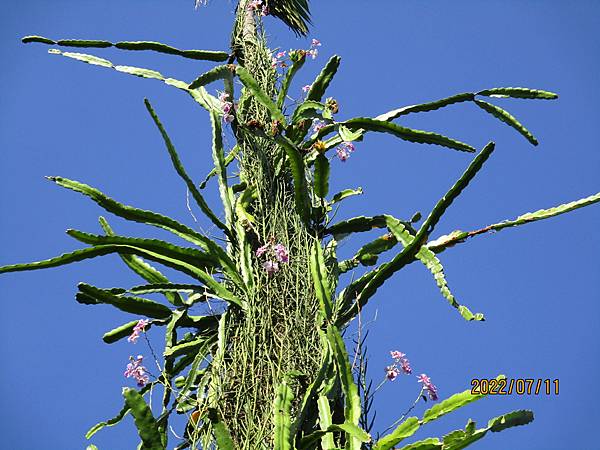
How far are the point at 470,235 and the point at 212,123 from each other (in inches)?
46.6

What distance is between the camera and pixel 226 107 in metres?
3.92

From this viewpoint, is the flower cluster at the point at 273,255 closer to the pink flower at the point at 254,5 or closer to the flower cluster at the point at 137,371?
the flower cluster at the point at 137,371

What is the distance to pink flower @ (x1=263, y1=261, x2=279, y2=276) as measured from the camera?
11.1ft

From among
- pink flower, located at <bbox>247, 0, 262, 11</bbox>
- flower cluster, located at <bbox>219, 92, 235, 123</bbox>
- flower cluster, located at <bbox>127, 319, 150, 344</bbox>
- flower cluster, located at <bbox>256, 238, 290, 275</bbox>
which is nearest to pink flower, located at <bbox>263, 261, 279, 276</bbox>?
flower cluster, located at <bbox>256, 238, 290, 275</bbox>

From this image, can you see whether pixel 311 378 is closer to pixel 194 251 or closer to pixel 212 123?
pixel 194 251

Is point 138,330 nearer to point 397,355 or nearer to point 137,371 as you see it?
point 137,371

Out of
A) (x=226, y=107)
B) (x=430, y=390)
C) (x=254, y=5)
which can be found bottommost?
(x=430, y=390)

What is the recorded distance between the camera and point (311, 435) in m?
2.96

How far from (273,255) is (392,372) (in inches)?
Result: 24.7

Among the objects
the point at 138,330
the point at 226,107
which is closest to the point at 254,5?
the point at 226,107

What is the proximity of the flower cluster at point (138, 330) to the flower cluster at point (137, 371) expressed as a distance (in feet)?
0.23

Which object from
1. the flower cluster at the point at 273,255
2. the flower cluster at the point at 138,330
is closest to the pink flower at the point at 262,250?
the flower cluster at the point at 273,255

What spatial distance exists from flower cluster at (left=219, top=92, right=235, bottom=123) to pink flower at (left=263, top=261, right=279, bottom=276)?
0.82 meters

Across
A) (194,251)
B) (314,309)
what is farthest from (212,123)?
(314,309)
